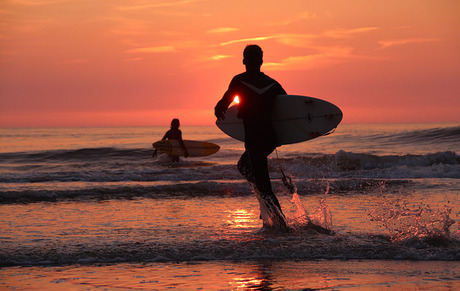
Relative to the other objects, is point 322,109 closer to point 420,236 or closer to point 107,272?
point 420,236

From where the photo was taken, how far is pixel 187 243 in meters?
5.98

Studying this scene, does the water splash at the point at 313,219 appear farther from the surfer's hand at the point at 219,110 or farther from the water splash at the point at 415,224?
the surfer's hand at the point at 219,110

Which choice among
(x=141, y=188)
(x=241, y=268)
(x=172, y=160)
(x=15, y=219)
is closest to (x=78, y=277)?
(x=241, y=268)

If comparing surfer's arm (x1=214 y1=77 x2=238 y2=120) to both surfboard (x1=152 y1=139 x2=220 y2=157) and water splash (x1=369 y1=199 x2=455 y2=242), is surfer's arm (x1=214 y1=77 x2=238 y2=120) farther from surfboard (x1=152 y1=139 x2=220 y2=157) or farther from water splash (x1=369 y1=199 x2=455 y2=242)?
surfboard (x1=152 y1=139 x2=220 y2=157)

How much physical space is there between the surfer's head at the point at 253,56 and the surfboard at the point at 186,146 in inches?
613

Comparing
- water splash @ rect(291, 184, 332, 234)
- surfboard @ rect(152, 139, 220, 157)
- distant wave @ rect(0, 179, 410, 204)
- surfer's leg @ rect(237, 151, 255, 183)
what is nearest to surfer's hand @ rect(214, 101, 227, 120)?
surfer's leg @ rect(237, 151, 255, 183)

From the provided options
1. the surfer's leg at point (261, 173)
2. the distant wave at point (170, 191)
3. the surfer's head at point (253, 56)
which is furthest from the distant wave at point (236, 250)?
the distant wave at point (170, 191)

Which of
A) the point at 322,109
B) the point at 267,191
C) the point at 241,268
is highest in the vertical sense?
the point at 322,109

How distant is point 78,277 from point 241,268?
1493 millimetres

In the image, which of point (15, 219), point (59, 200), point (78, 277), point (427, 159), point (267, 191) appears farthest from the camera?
point (427, 159)

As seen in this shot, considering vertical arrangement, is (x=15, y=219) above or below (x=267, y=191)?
below

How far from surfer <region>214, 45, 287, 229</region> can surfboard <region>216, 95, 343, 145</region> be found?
19 cm

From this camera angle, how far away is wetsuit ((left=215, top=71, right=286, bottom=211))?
249 inches

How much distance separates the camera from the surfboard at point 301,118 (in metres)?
6.58
